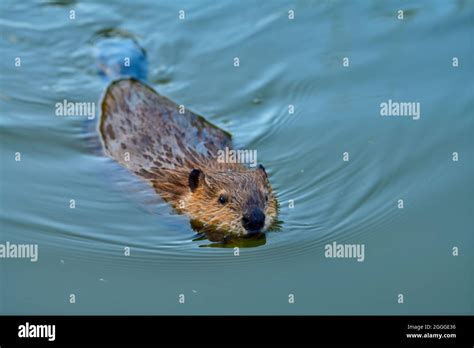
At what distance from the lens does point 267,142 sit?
868 centimetres

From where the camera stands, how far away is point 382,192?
764 cm

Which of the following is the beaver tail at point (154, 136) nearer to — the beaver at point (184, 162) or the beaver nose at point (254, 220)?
the beaver at point (184, 162)

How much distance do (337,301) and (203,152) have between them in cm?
226

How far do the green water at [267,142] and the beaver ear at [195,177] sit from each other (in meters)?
0.31

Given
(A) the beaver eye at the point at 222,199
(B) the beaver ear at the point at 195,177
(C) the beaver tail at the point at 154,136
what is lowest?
(A) the beaver eye at the point at 222,199

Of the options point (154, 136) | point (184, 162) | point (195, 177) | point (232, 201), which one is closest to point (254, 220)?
point (232, 201)

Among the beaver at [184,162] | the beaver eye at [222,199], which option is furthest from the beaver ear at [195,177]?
the beaver eye at [222,199]

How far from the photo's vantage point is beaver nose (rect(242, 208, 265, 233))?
6.64 metres

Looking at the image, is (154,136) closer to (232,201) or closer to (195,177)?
(195,177)

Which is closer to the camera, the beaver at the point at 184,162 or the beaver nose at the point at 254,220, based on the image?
the beaver nose at the point at 254,220

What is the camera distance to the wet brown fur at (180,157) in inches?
272

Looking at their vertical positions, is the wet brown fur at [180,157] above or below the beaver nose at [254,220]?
above

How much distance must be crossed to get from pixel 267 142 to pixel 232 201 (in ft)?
6.33

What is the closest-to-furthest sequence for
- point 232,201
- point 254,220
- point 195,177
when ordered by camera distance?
point 254,220, point 232,201, point 195,177
